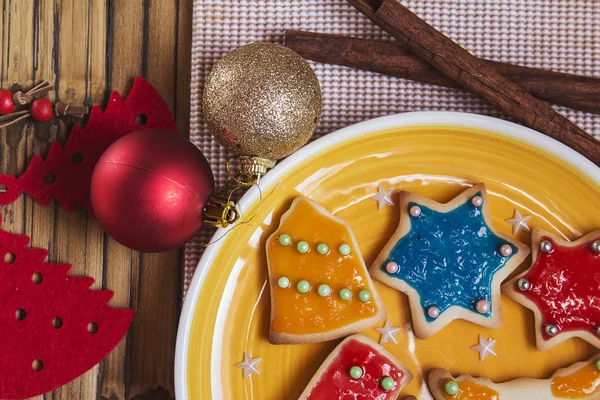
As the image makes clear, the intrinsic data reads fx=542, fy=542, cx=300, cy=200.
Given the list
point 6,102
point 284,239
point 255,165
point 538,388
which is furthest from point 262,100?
point 538,388

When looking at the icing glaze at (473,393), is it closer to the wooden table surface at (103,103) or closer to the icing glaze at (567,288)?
the icing glaze at (567,288)

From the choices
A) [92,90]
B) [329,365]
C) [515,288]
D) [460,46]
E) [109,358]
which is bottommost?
[109,358]

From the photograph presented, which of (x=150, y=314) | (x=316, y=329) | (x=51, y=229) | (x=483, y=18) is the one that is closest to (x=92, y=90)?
(x=51, y=229)

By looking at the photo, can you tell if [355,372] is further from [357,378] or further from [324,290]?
[324,290]

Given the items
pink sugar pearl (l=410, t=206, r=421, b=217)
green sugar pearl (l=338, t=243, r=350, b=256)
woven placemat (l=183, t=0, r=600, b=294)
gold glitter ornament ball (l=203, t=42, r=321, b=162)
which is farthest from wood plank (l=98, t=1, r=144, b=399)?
pink sugar pearl (l=410, t=206, r=421, b=217)

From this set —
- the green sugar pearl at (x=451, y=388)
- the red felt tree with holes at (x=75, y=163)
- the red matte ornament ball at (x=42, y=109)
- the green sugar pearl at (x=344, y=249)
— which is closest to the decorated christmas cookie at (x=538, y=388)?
the green sugar pearl at (x=451, y=388)

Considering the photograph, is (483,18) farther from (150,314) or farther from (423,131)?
(150,314)

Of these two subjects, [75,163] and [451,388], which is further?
[75,163]
